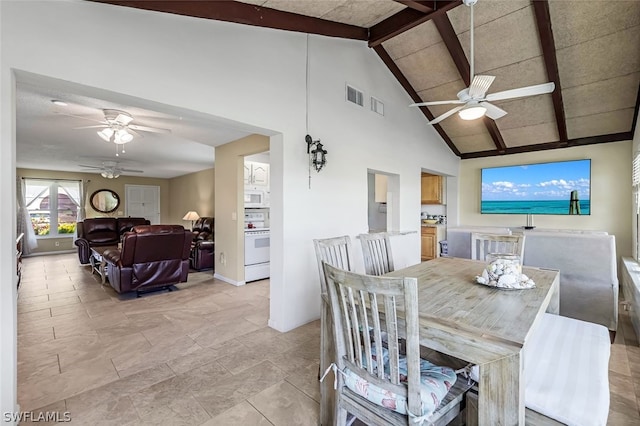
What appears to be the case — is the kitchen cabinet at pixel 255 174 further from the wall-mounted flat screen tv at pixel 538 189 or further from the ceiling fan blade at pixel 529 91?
the wall-mounted flat screen tv at pixel 538 189

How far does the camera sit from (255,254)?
5.12m

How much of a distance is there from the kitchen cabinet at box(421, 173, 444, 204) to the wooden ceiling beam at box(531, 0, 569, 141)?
2.57m

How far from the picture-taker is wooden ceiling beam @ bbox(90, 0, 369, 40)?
215 centimetres

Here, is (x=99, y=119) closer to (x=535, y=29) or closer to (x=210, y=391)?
(x=210, y=391)

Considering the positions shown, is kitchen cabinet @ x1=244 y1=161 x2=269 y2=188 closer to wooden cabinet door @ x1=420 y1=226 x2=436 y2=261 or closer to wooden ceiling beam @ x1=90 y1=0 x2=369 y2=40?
wooden ceiling beam @ x1=90 y1=0 x2=369 y2=40

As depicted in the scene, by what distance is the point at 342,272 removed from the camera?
1257 millimetres

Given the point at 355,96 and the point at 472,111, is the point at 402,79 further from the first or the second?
the point at 472,111

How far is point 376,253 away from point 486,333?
1511 millimetres

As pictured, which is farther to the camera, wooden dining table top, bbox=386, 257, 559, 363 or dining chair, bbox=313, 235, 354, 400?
dining chair, bbox=313, 235, 354, 400

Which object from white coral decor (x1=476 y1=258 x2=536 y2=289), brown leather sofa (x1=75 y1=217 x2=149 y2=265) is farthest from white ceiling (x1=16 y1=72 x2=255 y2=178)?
white coral decor (x1=476 y1=258 x2=536 y2=289)

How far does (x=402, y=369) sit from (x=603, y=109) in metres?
5.48

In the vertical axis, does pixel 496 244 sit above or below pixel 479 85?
below

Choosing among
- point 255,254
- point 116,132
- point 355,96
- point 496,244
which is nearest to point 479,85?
point 496,244

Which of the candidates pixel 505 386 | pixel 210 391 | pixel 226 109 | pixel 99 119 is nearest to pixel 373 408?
pixel 505 386
